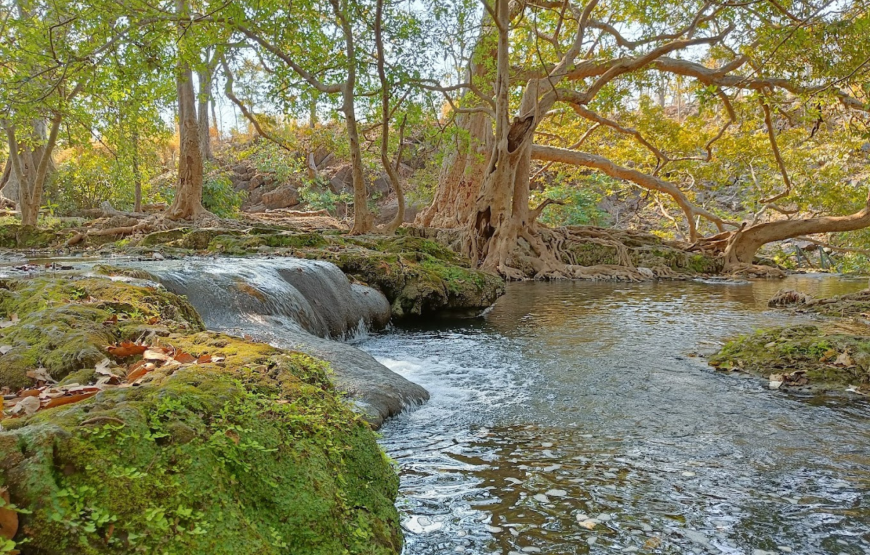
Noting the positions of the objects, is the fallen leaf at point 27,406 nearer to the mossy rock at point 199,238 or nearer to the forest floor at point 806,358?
the forest floor at point 806,358

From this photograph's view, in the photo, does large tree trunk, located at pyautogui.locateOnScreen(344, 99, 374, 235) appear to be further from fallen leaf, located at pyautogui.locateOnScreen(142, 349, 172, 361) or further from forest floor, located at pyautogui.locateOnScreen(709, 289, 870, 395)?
fallen leaf, located at pyautogui.locateOnScreen(142, 349, 172, 361)

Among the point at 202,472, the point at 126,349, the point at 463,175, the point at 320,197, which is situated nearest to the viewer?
the point at 202,472

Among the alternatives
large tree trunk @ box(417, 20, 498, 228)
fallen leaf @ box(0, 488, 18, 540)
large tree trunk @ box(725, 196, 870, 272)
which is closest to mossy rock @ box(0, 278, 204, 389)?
fallen leaf @ box(0, 488, 18, 540)

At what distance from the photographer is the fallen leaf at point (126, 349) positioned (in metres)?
2.96

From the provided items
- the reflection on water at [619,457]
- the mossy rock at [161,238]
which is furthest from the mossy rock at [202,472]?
the mossy rock at [161,238]

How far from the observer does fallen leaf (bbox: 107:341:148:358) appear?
2.96 m

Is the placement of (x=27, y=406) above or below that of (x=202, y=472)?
above

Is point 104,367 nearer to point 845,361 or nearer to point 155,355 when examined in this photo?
point 155,355

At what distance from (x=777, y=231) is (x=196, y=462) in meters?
20.9

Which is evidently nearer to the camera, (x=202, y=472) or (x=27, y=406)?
(x=202, y=472)

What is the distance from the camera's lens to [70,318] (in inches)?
132

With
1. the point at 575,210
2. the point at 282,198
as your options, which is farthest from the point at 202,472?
the point at 282,198

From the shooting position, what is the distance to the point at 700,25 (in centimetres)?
1412

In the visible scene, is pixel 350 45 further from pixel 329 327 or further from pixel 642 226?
pixel 642 226
